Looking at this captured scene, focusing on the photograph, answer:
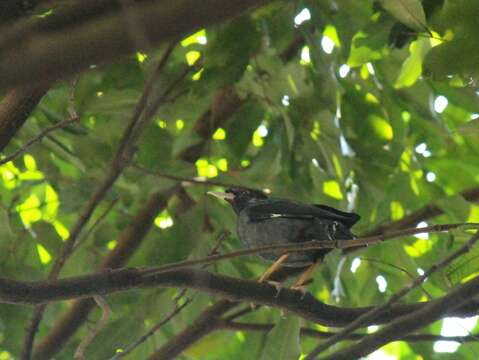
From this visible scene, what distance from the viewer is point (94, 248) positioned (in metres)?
5.26

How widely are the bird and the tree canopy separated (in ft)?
0.38

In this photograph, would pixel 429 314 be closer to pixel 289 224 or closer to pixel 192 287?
pixel 192 287

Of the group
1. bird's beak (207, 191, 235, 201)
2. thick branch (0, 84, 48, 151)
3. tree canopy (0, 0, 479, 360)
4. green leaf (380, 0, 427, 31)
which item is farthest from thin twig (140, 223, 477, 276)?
bird's beak (207, 191, 235, 201)

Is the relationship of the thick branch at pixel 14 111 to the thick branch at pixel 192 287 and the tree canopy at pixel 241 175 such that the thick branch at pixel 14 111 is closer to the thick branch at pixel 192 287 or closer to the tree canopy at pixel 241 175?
the tree canopy at pixel 241 175

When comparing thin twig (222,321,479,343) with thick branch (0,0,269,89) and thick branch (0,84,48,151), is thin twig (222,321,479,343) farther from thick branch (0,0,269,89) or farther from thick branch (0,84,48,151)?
thick branch (0,0,269,89)

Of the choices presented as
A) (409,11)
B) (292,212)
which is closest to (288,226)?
(292,212)

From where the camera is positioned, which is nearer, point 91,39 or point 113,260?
point 91,39

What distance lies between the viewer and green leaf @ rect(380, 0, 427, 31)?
10.8 ft

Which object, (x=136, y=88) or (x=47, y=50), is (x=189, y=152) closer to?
(x=136, y=88)

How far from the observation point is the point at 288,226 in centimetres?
486

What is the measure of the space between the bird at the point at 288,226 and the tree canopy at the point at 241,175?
0.12m

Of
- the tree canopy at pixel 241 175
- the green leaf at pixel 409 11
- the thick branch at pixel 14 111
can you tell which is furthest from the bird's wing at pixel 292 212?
the thick branch at pixel 14 111

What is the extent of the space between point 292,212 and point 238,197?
2.87ft

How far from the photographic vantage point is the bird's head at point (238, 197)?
5154 millimetres
